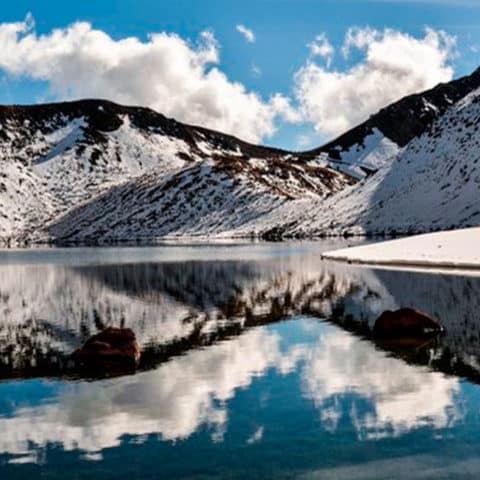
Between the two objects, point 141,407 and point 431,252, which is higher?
point 431,252

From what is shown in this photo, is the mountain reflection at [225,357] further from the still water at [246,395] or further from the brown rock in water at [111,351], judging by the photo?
the brown rock in water at [111,351]

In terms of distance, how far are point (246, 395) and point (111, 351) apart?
28.0 ft

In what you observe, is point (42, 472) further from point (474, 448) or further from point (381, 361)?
point (381, 361)

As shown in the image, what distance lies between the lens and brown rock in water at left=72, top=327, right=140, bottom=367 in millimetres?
31312

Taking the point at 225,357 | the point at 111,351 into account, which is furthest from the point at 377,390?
the point at 111,351

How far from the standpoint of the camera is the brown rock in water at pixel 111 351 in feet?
103

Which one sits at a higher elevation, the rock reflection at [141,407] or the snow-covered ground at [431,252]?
the snow-covered ground at [431,252]

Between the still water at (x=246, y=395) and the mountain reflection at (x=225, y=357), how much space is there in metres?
0.09

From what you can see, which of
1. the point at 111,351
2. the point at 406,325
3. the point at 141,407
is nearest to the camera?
the point at 141,407

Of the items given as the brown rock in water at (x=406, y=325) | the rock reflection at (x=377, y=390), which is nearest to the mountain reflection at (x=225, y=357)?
the rock reflection at (x=377, y=390)

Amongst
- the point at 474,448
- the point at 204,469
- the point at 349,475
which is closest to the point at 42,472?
the point at 204,469

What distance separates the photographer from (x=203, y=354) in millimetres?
32906

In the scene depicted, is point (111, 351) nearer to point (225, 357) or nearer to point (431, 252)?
point (225, 357)

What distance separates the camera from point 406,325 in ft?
121
